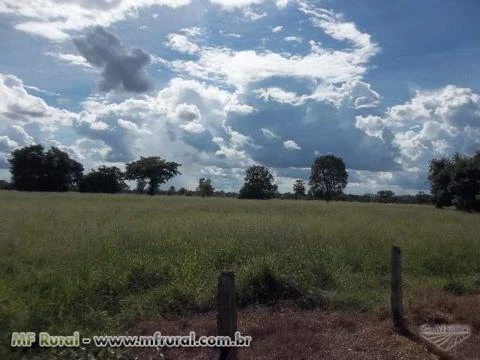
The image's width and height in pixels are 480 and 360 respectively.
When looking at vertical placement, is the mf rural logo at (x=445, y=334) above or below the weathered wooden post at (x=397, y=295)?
below

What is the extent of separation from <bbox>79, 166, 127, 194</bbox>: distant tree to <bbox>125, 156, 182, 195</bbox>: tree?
337cm

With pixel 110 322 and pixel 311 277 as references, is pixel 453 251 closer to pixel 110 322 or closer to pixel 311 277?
pixel 311 277

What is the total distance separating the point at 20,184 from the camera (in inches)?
3046

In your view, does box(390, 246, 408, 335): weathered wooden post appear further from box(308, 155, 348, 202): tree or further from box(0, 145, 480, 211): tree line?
box(308, 155, 348, 202): tree

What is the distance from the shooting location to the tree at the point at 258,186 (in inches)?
3494

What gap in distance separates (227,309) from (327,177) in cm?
8814

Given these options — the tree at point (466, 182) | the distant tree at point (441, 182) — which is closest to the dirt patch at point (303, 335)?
the tree at point (466, 182)

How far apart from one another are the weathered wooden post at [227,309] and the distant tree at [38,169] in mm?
77922

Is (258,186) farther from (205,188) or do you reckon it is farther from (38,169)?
(38,169)

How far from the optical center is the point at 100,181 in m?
84.5

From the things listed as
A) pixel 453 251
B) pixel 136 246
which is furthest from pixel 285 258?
pixel 453 251

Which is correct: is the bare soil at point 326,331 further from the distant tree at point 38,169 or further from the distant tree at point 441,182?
the distant tree at point 38,169

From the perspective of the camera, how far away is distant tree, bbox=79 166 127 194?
84.3m

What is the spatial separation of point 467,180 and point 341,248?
37307 mm
